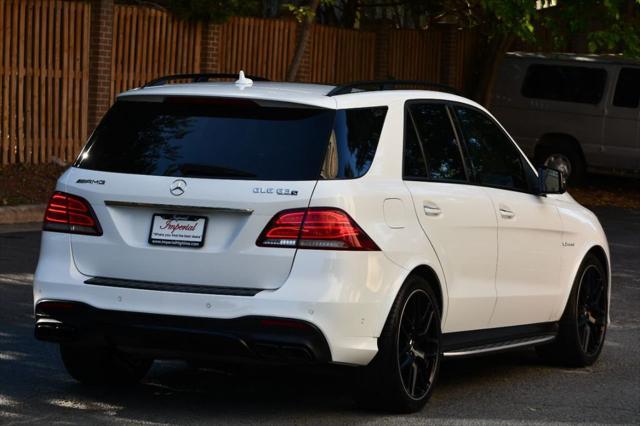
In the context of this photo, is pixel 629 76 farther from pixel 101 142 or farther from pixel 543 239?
pixel 101 142

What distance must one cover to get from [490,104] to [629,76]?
2.93 meters

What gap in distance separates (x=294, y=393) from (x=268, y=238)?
144cm

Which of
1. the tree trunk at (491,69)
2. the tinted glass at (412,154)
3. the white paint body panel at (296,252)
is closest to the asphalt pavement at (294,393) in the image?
the white paint body panel at (296,252)

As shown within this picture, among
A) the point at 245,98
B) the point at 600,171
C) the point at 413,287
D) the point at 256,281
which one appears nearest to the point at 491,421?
the point at 413,287

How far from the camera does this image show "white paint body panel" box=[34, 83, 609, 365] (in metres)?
6.92

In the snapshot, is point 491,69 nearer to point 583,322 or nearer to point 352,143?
point 583,322

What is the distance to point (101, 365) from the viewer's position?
26.1 feet

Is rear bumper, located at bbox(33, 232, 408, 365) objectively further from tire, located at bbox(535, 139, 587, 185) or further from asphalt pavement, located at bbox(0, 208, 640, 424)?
tire, located at bbox(535, 139, 587, 185)

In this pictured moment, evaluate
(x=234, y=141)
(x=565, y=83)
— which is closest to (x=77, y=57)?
(x=565, y=83)

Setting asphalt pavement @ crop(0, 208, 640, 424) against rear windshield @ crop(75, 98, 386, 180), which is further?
asphalt pavement @ crop(0, 208, 640, 424)

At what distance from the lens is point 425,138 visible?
7934 millimetres

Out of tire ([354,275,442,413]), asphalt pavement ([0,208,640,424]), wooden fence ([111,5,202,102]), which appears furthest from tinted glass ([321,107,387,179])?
wooden fence ([111,5,202,102])

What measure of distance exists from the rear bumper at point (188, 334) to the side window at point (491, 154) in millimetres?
1903

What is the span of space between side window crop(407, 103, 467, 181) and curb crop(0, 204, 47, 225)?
9.53m
